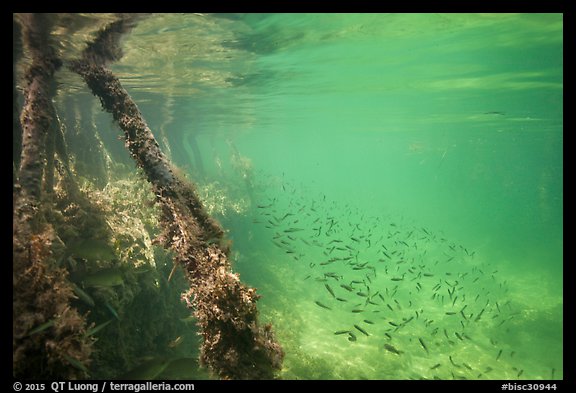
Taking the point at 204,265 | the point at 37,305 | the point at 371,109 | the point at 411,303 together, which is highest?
the point at 37,305

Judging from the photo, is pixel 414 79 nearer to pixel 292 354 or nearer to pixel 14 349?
pixel 292 354

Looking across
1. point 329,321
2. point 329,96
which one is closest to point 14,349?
point 329,321

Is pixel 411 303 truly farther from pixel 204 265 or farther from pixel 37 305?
pixel 37 305

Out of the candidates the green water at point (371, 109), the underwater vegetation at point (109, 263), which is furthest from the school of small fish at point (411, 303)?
the underwater vegetation at point (109, 263)

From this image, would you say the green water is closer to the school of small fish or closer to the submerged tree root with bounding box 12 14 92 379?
the school of small fish

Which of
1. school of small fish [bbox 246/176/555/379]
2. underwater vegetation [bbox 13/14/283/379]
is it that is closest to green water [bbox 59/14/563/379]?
school of small fish [bbox 246/176/555/379]

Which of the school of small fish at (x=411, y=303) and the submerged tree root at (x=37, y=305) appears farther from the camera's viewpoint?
the school of small fish at (x=411, y=303)

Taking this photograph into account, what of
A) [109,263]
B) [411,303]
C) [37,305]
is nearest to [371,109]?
[411,303]

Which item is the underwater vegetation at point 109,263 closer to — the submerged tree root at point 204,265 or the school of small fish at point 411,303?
the submerged tree root at point 204,265
